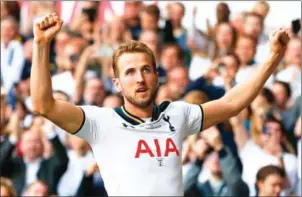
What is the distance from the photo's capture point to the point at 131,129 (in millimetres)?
4195

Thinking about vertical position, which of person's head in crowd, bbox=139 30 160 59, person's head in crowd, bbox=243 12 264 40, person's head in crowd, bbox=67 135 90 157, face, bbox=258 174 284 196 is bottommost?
face, bbox=258 174 284 196

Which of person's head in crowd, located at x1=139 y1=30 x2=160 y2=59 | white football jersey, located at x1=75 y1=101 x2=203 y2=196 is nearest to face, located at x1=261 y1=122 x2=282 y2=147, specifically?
person's head in crowd, located at x1=139 y1=30 x2=160 y2=59

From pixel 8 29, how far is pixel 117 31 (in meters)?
1.38

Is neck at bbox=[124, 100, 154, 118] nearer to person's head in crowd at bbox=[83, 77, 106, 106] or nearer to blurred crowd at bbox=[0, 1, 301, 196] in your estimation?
blurred crowd at bbox=[0, 1, 301, 196]

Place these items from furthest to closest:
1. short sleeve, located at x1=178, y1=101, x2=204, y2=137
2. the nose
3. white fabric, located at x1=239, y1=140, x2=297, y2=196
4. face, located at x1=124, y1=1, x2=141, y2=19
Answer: face, located at x1=124, y1=1, x2=141, y2=19 < white fabric, located at x1=239, y1=140, x2=297, y2=196 < short sleeve, located at x1=178, y1=101, x2=204, y2=137 < the nose

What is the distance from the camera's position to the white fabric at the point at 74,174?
9.79 meters

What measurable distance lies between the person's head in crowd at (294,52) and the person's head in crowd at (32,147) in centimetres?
318

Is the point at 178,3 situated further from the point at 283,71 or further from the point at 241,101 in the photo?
the point at 241,101

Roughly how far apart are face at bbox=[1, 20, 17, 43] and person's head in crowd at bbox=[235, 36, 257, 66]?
2.79 m

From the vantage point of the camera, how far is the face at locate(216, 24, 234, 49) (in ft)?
33.1

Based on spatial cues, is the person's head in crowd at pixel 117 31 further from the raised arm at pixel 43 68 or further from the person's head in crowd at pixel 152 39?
the raised arm at pixel 43 68

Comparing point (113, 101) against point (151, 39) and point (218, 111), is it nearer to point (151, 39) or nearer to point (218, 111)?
point (151, 39)

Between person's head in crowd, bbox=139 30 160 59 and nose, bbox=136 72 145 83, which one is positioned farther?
person's head in crowd, bbox=139 30 160 59

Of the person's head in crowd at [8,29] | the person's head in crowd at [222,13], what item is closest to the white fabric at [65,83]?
the person's head in crowd at [8,29]
